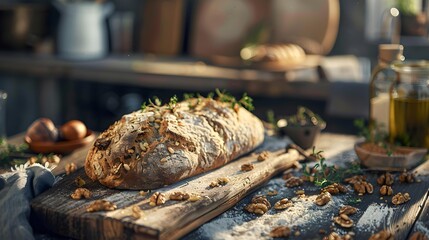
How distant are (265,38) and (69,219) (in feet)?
9.92

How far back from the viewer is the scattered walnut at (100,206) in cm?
155

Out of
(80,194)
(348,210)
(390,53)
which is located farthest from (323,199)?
(390,53)

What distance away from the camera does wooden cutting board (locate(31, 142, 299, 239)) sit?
4.85 feet

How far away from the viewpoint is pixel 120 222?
148 centimetres

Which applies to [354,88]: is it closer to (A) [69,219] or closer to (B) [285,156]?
(B) [285,156]

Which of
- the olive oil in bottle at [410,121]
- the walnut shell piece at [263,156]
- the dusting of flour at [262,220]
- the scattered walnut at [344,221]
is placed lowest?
the dusting of flour at [262,220]

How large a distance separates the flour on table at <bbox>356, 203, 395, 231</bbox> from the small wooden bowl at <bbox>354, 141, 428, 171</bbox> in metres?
0.31

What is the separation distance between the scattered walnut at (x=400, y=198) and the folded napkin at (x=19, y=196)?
3.14ft

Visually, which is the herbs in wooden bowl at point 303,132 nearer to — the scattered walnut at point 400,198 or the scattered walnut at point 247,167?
the scattered walnut at point 247,167

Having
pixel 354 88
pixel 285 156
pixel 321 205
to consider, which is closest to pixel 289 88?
pixel 354 88

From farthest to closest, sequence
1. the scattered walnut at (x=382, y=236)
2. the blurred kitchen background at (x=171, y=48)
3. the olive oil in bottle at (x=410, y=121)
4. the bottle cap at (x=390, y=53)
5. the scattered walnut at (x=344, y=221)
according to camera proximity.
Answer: the blurred kitchen background at (x=171, y=48) < the bottle cap at (x=390, y=53) < the olive oil in bottle at (x=410, y=121) < the scattered walnut at (x=344, y=221) < the scattered walnut at (x=382, y=236)

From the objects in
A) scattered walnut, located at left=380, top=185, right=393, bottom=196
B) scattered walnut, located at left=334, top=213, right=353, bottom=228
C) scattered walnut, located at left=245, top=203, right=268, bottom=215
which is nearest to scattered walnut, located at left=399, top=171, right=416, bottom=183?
scattered walnut, located at left=380, top=185, right=393, bottom=196

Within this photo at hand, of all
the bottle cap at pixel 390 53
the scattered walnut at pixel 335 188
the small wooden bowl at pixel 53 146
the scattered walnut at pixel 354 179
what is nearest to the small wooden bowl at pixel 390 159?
the scattered walnut at pixel 354 179

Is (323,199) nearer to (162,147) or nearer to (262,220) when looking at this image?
(262,220)
